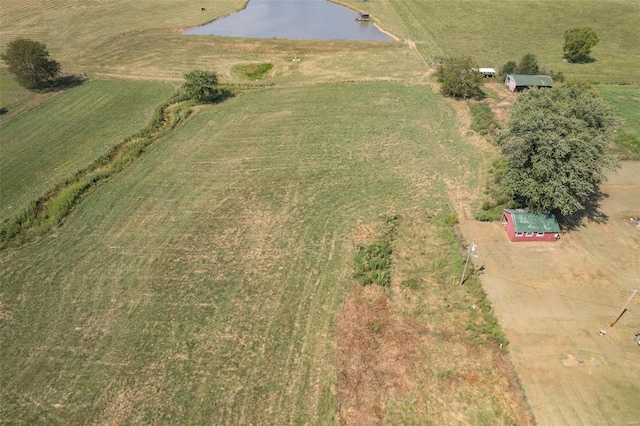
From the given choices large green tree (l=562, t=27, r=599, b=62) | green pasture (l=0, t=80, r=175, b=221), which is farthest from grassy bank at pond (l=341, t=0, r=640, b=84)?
green pasture (l=0, t=80, r=175, b=221)

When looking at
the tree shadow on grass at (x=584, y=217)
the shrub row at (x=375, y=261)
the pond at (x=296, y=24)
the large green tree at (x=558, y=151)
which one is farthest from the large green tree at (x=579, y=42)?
the shrub row at (x=375, y=261)

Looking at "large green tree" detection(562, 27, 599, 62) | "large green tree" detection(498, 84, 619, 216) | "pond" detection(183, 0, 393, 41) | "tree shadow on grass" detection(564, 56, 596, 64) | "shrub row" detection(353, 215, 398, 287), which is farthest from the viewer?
"pond" detection(183, 0, 393, 41)

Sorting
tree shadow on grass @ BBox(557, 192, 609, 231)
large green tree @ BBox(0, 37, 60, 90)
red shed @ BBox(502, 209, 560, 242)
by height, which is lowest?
tree shadow on grass @ BBox(557, 192, 609, 231)

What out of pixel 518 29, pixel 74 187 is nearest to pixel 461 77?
pixel 518 29

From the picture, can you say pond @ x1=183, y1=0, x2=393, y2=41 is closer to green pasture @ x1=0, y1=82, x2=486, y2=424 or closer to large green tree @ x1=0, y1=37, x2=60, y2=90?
large green tree @ x1=0, y1=37, x2=60, y2=90

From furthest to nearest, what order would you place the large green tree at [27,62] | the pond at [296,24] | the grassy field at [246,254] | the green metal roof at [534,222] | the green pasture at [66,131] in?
the pond at [296,24]
the large green tree at [27,62]
the green pasture at [66,131]
the green metal roof at [534,222]
the grassy field at [246,254]

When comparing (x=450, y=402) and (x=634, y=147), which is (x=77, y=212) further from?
(x=634, y=147)

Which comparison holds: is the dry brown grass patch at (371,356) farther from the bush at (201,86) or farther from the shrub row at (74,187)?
the bush at (201,86)
